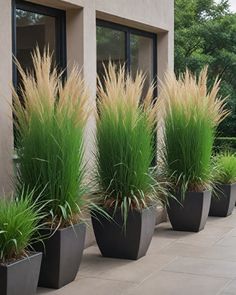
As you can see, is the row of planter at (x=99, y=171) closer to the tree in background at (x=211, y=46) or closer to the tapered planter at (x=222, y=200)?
the tapered planter at (x=222, y=200)

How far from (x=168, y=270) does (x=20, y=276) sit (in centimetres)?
177

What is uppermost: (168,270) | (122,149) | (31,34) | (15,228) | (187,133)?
(31,34)

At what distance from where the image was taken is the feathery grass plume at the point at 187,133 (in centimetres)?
684

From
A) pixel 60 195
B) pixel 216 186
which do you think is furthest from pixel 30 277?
pixel 216 186

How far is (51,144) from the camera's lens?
15.2 ft

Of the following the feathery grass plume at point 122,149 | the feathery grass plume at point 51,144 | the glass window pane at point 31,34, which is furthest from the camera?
the glass window pane at point 31,34

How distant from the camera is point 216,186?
812 centimetres

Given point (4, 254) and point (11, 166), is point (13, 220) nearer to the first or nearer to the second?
point (4, 254)

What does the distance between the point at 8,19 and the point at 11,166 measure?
1345 millimetres

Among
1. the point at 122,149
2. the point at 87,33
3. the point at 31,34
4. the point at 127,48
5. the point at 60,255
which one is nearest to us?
the point at 60,255

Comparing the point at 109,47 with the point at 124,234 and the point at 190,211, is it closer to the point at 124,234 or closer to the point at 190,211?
the point at 190,211

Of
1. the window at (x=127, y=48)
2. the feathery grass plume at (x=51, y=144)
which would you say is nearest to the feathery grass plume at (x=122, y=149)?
the feathery grass plume at (x=51, y=144)

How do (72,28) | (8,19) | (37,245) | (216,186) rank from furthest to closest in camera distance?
(216,186)
(72,28)
(8,19)
(37,245)

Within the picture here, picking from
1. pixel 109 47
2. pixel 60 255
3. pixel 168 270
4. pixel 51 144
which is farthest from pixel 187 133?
pixel 60 255
